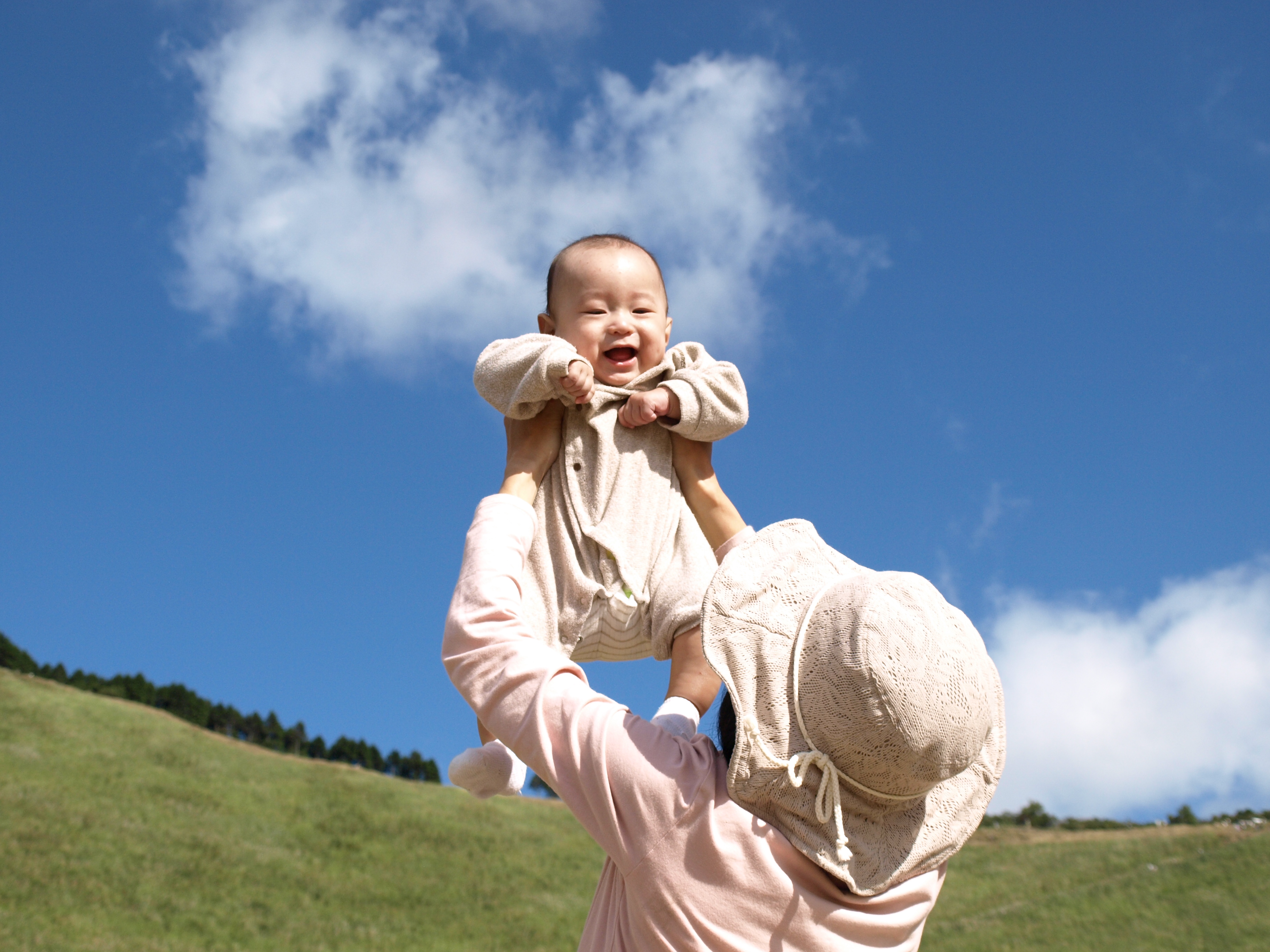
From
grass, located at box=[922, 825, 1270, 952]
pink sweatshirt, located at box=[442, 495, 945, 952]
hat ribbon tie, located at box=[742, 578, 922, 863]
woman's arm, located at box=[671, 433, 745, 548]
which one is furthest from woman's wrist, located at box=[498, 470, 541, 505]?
grass, located at box=[922, 825, 1270, 952]

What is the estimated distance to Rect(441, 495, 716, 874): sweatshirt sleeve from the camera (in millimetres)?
1772

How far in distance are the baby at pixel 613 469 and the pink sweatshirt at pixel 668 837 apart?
2.92 ft

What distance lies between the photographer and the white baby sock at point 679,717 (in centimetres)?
238

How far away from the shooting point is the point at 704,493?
301 cm

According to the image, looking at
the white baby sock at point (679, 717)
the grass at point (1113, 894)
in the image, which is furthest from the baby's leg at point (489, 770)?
the grass at point (1113, 894)

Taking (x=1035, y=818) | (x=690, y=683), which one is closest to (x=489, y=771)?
(x=690, y=683)

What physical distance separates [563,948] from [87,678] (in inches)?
1236

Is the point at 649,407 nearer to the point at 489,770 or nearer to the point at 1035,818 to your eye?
the point at 489,770

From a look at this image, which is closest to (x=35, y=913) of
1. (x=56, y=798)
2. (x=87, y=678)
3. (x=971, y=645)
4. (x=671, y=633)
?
(x=56, y=798)

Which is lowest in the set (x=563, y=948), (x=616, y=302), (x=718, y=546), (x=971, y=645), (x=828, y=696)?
(x=828, y=696)

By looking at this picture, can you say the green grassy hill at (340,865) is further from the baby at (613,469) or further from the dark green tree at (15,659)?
the baby at (613,469)

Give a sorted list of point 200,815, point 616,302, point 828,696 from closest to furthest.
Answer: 1. point 828,696
2. point 616,302
3. point 200,815

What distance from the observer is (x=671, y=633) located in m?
2.91

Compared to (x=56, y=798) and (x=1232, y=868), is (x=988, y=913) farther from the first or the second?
(x=56, y=798)
